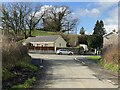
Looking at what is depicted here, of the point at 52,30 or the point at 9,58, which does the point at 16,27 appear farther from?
the point at 9,58

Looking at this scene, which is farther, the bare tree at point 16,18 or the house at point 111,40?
the bare tree at point 16,18

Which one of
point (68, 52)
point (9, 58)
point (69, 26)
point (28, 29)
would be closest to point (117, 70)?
point (9, 58)

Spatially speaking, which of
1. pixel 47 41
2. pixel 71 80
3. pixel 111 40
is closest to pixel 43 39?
pixel 47 41

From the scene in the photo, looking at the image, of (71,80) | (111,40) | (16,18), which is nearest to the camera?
(71,80)

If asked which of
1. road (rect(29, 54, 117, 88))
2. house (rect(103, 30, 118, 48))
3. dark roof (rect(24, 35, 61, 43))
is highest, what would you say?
dark roof (rect(24, 35, 61, 43))

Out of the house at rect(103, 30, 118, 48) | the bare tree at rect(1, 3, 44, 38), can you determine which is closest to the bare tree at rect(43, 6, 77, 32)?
the bare tree at rect(1, 3, 44, 38)

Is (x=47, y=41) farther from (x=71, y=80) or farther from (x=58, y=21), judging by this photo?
(x=71, y=80)

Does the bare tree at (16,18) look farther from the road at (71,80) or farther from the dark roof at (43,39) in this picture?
the road at (71,80)

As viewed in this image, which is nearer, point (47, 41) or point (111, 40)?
point (111, 40)

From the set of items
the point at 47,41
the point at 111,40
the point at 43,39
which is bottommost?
the point at 111,40

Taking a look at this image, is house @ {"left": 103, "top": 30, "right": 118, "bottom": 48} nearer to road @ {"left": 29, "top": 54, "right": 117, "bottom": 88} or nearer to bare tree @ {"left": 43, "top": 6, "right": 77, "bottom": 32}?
road @ {"left": 29, "top": 54, "right": 117, "bottom": 88}

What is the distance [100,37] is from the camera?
65.7 m

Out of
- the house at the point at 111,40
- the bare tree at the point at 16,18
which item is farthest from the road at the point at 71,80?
the bare tree at the point at 16,18

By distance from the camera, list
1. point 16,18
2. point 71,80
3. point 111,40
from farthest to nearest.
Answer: point 16,18 → point 111,40 → point 71,80
